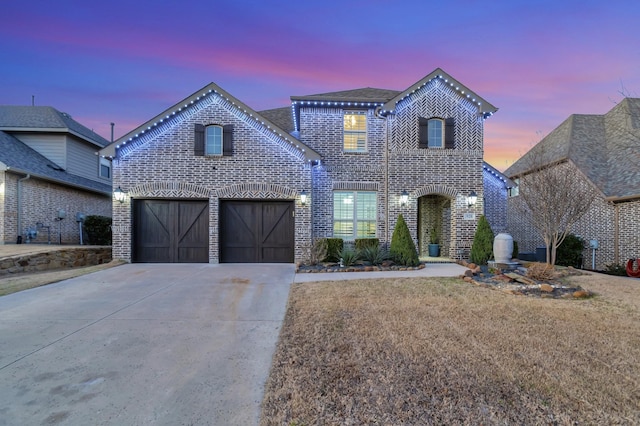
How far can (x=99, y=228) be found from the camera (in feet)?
48.9

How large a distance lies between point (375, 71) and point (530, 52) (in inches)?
265

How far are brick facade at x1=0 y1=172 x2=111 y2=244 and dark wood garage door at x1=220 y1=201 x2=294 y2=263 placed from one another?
9411 millimetres

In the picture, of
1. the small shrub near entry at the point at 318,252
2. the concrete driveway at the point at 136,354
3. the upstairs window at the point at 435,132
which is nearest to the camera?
the concrete driveway at the point at 136,354

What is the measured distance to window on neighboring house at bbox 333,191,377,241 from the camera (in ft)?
37.5

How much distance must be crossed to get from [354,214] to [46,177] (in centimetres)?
1406

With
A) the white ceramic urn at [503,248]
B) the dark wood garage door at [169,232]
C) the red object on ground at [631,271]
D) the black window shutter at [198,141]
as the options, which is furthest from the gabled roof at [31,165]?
the red object on ground at [631,271]

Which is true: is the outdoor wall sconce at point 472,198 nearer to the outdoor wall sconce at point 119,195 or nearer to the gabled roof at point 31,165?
the outdoor wall sconce at point 119,195

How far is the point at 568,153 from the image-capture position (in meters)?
14.1

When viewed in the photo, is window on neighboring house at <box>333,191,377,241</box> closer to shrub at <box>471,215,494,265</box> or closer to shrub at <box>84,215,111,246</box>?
shrub at <box>471,215,494,265</box>

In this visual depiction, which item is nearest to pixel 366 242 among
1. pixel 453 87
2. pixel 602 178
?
pixel 453 87

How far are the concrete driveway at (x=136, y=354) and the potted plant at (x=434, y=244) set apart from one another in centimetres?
828

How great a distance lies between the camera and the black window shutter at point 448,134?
37.6ft

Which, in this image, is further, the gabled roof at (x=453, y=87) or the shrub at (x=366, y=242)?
the gabled roof at (x=453, y=87)

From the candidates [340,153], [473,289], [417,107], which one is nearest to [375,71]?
[417,107]
